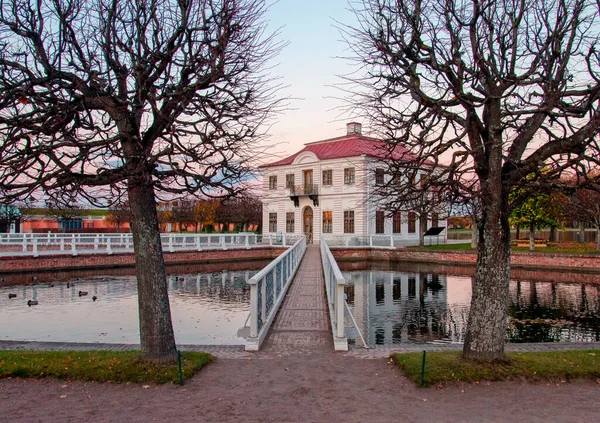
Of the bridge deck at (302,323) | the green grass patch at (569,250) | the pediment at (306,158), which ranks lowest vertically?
the bridge deck at (302,323)

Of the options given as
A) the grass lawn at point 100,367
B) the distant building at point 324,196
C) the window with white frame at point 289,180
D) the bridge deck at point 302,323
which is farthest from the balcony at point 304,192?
the grass lawn at point 100,367

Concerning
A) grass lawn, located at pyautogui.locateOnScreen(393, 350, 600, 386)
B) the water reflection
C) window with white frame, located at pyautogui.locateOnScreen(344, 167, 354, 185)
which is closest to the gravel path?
grass lawn, located at pyautogui.locateOnScreen(393, 350, 600, 386)

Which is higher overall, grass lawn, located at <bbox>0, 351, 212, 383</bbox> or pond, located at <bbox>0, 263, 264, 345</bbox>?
grass lawn, located at <bbox>0, 351, 212, 383</bbox>

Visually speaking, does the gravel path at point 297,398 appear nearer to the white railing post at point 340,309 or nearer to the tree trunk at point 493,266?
the tree trunk at point 493,266

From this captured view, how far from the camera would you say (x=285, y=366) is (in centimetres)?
764

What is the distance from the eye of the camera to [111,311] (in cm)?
1619

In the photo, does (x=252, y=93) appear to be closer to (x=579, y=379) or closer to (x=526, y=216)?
(x=579, y=379)

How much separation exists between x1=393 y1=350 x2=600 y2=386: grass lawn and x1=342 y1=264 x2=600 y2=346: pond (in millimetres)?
1937

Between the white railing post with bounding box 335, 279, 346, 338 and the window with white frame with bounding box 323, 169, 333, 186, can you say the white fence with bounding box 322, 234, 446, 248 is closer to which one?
the window with white frame with bounding box 323, 169, 333, 186

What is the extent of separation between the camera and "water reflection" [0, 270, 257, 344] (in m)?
12.9

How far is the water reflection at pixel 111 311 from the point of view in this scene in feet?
42.2

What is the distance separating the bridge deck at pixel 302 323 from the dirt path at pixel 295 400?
1669mm

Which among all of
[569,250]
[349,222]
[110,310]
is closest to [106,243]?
[110,310]

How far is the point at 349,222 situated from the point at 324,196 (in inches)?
128
